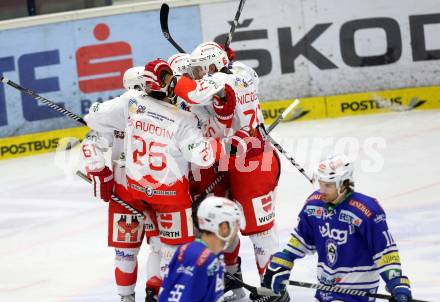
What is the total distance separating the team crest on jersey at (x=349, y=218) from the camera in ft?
15.5

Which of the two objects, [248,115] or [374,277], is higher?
[248,115]

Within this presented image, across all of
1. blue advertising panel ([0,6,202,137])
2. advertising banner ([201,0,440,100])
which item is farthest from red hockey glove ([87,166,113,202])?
advertising banner ([201,0,440,100])

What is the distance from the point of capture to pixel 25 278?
23.6 ft

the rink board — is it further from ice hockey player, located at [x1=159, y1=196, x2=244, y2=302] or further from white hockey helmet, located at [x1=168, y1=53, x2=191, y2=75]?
ice hockey player, located at [x1=159, y1=196, x2=244, y2=302]

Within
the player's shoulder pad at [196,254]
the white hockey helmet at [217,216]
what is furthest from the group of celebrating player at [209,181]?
the player's shoulder pad at [196,254]

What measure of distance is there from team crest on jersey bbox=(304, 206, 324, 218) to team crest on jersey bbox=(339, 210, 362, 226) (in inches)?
4.3

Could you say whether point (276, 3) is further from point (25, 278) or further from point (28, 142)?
point (25, 278)

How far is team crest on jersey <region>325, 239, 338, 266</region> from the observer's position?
189 inches

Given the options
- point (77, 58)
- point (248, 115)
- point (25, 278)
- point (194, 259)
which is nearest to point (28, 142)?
point (77, 58)

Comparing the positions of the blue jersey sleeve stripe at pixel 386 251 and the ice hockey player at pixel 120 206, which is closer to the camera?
the blue jersey sleeve stripe at pixel 386 251

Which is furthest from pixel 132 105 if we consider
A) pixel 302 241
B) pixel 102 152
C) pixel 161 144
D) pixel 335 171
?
pixel 335 171

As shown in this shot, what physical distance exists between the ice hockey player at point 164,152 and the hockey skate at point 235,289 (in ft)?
1.97

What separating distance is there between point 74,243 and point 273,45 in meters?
4.09

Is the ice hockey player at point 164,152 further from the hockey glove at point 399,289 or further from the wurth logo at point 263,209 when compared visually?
the hockey glove at point 399,289
